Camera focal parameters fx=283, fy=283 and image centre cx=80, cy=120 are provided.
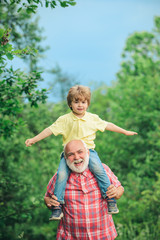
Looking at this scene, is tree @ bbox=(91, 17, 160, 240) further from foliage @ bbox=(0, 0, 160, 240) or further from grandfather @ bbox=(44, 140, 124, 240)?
grandfather @ bbox=(44, 140, 124, 240)

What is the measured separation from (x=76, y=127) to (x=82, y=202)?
0.93 m

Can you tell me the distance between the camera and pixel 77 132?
3.48 m

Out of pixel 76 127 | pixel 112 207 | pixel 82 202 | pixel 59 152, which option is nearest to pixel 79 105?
pixel 76 127

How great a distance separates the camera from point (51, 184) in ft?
12.1

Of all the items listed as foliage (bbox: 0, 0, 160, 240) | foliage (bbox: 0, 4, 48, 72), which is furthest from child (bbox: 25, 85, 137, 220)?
foliage (bbox: 0, 4, 48, 72)

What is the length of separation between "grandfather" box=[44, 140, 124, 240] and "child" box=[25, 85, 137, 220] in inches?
3.2

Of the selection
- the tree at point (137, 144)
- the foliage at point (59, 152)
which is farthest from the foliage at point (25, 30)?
the tree at point (137, 144)

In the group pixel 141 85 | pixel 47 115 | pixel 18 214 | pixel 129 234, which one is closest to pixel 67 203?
pixel 18 214

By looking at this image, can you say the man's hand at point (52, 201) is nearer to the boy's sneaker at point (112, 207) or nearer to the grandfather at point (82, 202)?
the grandfather at point (82, 202)

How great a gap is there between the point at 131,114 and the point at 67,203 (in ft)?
21.3

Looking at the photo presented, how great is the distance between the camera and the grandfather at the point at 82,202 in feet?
11.3

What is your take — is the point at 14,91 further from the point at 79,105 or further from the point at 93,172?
the point at 93,172

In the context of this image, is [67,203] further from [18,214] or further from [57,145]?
[57,145]

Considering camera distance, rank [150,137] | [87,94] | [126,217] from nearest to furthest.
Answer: [87,94], [126,217], [150,137]
